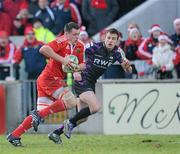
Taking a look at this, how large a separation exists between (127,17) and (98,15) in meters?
0.73

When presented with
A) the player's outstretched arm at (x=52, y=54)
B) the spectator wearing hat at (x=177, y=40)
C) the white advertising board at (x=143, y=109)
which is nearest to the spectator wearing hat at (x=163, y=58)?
the spectator wearing hat at (x=177, y=40)

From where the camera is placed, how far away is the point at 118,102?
1595 centimetres

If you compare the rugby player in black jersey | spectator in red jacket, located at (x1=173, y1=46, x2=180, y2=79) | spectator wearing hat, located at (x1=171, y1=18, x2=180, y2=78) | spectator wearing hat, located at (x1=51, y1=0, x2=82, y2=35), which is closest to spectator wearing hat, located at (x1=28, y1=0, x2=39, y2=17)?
spectator wearing hat, located at (x1=51, y1=0, x2=82, y2=35)

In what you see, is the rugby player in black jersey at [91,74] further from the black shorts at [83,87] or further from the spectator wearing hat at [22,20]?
the spectator wearing hat at [22,20]

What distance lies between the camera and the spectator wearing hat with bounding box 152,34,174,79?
54.1ft

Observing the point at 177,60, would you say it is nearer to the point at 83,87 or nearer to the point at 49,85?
the point at 83,87

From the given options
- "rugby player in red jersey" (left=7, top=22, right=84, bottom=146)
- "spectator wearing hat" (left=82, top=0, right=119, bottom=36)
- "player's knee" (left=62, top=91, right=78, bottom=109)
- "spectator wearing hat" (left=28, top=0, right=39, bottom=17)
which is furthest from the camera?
"spectator wearing hat" (left=28, top=0, right=39, bottom=17)

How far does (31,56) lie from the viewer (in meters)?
17.3

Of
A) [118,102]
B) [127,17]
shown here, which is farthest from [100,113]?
[127,17]

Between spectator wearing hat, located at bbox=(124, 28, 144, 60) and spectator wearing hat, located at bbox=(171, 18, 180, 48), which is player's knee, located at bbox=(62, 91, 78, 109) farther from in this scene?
spectator wearing hat, located at bbox=(171, 18, 180, 48)

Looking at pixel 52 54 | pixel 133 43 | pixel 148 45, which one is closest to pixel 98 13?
pixel 133 43

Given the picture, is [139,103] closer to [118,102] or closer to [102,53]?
[118,102]

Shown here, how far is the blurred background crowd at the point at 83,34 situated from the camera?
16688 mm

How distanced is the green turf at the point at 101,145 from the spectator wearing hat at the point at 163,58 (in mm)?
2016
